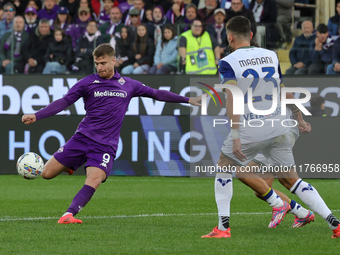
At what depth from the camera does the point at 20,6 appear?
18938 millimetres

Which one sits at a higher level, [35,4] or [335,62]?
[35,4]

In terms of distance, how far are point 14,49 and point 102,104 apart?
8703 mm

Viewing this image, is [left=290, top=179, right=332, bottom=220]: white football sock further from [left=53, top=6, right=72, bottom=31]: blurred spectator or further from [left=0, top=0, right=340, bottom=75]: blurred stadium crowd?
[left=53, top=6, right=72, bottom=31]: blurred spectator

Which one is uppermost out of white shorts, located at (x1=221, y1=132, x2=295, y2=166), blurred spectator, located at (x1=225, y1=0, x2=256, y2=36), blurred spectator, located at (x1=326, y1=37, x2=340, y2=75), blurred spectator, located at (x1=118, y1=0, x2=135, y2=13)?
blurred spectator, located at (x1=118, y1=0, x2=135, y2=13)

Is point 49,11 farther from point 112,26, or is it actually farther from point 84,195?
point 84,195

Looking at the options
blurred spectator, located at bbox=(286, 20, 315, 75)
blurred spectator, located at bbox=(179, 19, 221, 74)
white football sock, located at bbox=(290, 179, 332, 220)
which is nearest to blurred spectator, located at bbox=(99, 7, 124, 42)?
blurred spectator, located at bbox=(179, 19, 221, 74)

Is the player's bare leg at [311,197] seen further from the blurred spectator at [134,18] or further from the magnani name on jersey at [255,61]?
the blurred spectator at [134,18]

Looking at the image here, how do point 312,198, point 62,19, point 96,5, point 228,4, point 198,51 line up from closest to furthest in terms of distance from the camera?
point 312,198, point 198,51, point 228,4, point 62,19, point 96,5

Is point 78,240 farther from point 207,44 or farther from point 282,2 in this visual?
point 282,2

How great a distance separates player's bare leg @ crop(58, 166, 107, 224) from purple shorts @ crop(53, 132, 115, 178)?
70 millimetres

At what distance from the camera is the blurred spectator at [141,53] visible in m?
16.2

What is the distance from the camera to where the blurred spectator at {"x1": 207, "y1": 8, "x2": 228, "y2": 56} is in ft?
52.1

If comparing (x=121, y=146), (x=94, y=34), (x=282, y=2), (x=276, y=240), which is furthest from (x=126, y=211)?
(x=282, y=2)

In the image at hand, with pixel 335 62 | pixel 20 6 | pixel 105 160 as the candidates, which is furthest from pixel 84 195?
pixel 20 6
